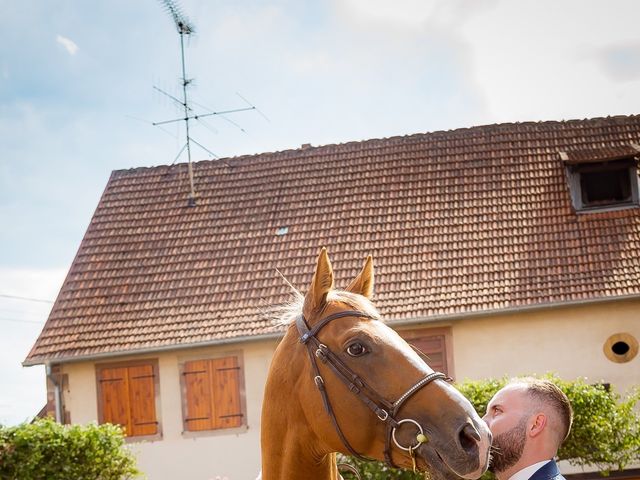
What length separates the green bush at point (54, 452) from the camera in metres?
13.0

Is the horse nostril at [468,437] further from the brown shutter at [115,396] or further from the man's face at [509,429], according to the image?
the brown shutter at [115,396]

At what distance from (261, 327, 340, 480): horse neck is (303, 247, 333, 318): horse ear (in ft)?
0.53

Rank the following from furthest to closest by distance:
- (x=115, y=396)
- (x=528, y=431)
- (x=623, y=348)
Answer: (x=115, y=396)
(x=623, y=348)
(x=528, y=431)

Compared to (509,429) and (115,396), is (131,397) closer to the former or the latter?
(115,396)

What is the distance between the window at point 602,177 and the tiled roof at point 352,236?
0.25 meters

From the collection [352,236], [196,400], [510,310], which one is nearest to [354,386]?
[510,310]

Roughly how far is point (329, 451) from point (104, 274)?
51.6 feet

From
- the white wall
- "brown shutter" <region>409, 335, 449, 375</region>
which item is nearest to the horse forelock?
"brown shutter" <region>409, 335, 449, 375</region>

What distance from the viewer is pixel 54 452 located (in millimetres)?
13055

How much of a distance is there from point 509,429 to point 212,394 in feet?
46.3

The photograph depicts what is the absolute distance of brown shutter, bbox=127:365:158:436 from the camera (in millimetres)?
17453

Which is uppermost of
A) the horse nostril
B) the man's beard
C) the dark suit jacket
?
the horse nostril

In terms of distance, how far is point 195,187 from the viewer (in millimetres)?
20781

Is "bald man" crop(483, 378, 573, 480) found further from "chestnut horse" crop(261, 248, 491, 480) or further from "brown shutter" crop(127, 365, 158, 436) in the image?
"brown shutter" crop(127, 365, 158, 436)
